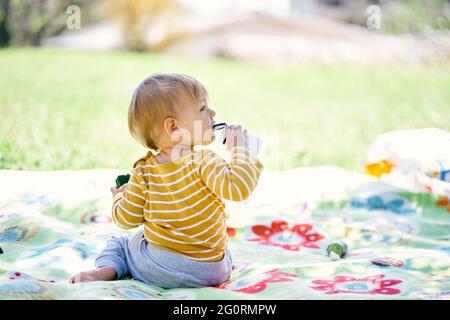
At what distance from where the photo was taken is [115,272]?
201cm

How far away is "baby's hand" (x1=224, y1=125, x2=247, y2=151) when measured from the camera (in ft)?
6.12

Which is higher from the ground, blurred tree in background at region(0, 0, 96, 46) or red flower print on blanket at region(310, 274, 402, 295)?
blurred tree in background at region(0, 0, 96, 46)

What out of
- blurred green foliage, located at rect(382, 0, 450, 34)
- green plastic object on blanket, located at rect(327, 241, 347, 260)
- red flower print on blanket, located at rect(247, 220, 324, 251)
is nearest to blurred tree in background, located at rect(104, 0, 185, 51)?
blurred green foliage, located at rect(382, 0, 450, 34)

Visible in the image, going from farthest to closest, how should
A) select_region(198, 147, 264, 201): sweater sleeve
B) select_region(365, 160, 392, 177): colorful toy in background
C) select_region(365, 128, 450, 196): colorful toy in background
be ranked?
select_region(365, 160, 392, 177): colorful toy in background
select_region(365, 128, 450, 196): colorful toy in background
select_region(198, 147, 264, 201): sweater sleeve

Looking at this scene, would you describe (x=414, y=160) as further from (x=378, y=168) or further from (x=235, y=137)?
(x=235, y=137)

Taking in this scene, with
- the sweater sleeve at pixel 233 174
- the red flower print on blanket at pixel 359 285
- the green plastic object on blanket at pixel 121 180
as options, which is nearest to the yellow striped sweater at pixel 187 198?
the sweater sleeve at pixel 233 174

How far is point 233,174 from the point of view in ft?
5.95

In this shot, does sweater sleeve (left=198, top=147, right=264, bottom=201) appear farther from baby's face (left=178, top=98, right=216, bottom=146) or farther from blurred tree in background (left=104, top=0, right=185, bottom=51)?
blurred tree in background (left=104, top=0, right=185, bottom=51)

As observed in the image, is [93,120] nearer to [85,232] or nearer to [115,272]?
[85,232]

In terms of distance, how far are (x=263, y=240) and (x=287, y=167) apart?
4.96ft

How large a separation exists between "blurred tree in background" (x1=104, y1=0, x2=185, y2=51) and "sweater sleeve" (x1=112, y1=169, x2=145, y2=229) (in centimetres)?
914

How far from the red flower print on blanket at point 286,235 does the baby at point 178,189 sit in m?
0.58

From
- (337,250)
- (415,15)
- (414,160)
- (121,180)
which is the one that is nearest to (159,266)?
(121,180)

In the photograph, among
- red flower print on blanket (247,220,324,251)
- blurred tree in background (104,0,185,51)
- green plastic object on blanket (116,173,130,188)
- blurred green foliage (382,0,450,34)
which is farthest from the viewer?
blurred green foliage (382,0,450,34)
